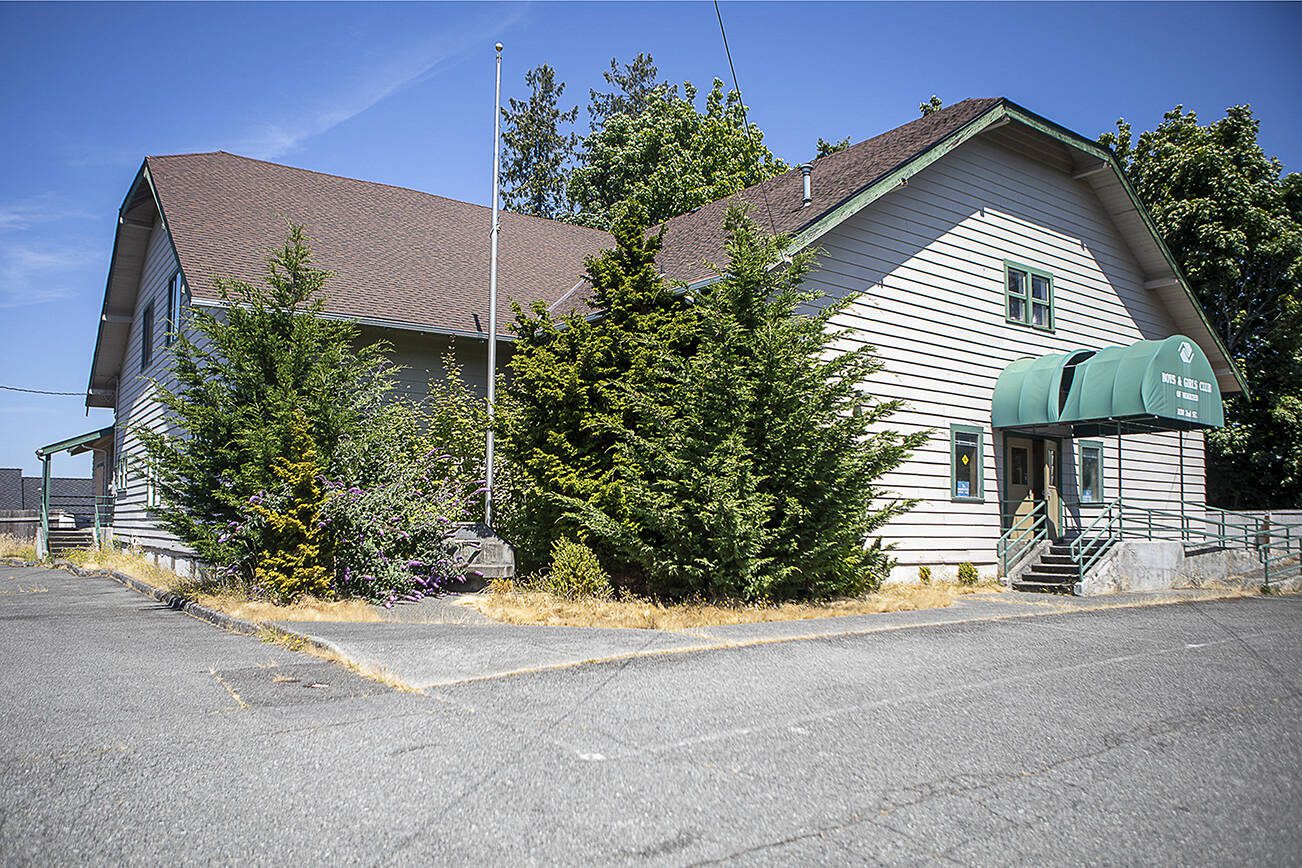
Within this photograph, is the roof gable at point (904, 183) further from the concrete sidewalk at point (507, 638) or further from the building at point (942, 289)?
the concrete sidewalk at point (507, 638)

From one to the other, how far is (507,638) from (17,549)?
24.5m

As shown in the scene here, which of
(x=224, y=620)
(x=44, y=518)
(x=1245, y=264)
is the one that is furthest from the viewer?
(x=1245, y=264)

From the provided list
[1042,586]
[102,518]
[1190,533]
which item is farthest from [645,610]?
[102,518]

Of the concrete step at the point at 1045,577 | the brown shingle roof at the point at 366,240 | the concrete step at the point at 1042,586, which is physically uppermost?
the brown shingle roof at the point at 366,240

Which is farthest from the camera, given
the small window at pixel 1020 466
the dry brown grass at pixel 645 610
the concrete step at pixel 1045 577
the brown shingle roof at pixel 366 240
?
the small window at pixel 1020 466

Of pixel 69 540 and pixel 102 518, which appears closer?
pixel 102 518

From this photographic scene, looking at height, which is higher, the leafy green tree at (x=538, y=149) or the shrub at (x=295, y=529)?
the leafy green tree at (x=538, y=149)

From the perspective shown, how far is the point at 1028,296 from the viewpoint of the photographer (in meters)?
19.1

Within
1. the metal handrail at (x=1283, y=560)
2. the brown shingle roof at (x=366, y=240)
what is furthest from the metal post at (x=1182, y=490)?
the brown shingle roof at (x=366, y=240)

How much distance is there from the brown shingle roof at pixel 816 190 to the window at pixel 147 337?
11.2m

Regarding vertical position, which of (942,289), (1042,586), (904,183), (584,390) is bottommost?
(1042,586)

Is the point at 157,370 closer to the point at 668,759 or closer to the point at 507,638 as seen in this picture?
the point at 507,638

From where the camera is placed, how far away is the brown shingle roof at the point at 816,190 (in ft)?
52.4

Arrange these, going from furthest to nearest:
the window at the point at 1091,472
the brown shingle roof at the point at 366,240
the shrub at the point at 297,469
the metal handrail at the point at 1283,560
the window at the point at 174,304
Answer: the window at the point at 1091,472 < the window at the point at 174,304 < the metal handrail at the point at 1283,560 < the brown shingle roof at the point at 366,240 < the shrub at the point at 297,469
